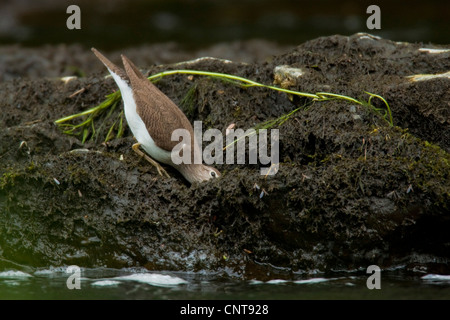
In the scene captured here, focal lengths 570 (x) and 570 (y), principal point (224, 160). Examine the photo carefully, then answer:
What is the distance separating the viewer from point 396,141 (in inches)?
238

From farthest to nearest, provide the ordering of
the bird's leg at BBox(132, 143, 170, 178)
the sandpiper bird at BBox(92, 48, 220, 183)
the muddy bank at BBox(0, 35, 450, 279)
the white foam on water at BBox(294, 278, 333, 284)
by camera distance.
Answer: the bird's leg at BBox(132, 143, 170, 178) → the sandpiper bird at BBox(92, 48, 220, 183) → the muddy bank at BBox(0, 35, 450, 279) → the white foam on water at BBox(294, 278, 333, 284)

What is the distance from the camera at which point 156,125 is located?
667cm

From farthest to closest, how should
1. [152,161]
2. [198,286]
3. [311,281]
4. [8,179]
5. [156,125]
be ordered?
[152,161]
[156,125]
[8,179]
[311,281]
[198,286]

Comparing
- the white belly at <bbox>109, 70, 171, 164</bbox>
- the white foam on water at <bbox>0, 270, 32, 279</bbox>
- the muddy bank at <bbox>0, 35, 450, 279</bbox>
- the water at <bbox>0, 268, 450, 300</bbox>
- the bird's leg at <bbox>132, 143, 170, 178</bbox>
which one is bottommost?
the water at <bbox>0, 268, 450, 300</bbox>

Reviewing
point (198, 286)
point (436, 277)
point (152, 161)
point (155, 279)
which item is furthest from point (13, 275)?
point (436, 277)

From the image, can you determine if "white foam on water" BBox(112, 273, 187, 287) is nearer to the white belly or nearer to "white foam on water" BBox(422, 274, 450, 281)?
the white belly

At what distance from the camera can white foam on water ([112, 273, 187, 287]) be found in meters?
5.45

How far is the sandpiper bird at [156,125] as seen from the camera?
6648 millimetres

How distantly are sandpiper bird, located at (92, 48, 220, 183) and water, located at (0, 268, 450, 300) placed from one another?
1405 millimetres

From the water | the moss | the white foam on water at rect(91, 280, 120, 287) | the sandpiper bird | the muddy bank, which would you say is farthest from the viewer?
the sandpiper bird

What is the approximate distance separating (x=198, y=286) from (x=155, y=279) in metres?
0.45

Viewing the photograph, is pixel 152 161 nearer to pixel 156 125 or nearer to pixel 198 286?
pixel 156 125

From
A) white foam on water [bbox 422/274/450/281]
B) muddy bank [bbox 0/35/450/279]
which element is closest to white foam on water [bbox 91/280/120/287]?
muddy bank [bbox 0/35/450/279]
